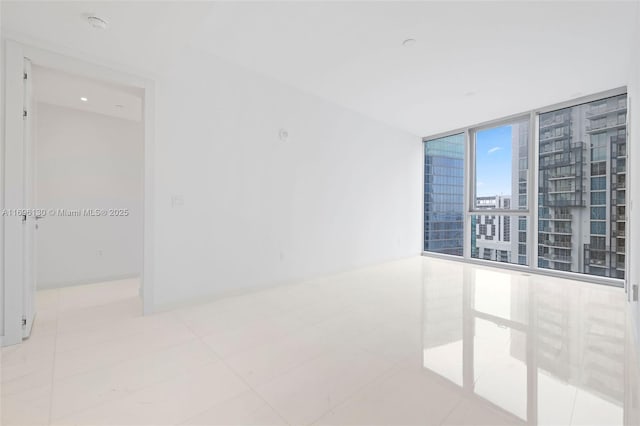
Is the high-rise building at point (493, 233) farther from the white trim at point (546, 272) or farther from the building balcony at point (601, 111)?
the building balcony at point (601, 111)

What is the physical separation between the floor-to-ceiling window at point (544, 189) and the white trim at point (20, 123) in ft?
17.7

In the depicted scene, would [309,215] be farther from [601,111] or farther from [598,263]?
[601,111]

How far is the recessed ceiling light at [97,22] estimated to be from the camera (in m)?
2.00

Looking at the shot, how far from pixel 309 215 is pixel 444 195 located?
3450 millimetres

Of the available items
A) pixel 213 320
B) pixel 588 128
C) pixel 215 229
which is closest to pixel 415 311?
pixel 213 320

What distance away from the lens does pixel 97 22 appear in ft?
6.68

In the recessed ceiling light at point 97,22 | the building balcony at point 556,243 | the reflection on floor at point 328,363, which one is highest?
the recessed ceiling light at point 97,22

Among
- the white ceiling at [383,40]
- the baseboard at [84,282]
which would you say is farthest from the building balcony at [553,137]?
the baseboard at [84,282]

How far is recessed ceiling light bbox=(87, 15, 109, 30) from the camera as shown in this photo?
2000mm

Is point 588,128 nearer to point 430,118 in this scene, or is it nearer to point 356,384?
point 430,118

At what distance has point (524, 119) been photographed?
4.77 meters

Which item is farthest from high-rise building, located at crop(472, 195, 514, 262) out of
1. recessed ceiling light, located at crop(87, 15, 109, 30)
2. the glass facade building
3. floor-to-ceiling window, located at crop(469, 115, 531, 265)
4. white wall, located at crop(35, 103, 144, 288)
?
recessed ceiling light, located at crop(87, 15, 109, 30)

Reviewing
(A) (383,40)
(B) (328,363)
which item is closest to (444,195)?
(A) (383,40)

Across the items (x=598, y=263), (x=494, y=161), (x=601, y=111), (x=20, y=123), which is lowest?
(x=598, y=263)
